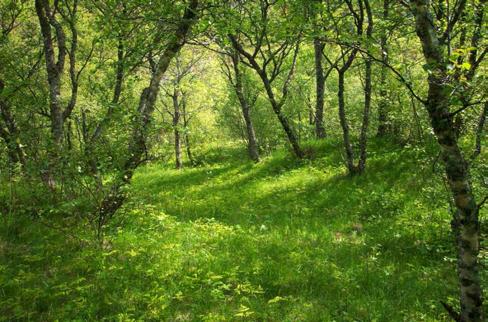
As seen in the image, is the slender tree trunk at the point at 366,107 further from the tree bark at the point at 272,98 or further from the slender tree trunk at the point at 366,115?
the tree bark at the point at 272,98

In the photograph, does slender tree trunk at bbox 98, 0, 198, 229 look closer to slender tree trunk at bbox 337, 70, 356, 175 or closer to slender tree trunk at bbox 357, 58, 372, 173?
slender tree trunk at bbox 337, 70, 356, 175

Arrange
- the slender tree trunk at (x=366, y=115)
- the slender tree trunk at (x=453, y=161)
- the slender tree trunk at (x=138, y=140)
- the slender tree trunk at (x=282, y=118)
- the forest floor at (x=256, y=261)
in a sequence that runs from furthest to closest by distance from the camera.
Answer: the slender tree trunk at (x=282, y=118) < the slender tree trunk at (x=366, y=115) < the slender tree trunk at (x=138, y=140) < the forest floor at (x=256, y=261) < the slender tree trunk at (x=453, y=161)

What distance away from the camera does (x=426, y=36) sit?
13.3 feet

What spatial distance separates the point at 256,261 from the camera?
7465 millimetres

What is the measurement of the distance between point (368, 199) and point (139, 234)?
6516 millimetres

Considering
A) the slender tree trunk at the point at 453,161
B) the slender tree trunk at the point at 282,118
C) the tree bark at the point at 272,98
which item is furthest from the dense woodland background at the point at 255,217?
the slender tree trunk at the point at 282,118

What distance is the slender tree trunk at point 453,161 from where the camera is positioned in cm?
401

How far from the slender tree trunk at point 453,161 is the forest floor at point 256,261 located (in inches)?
52.9

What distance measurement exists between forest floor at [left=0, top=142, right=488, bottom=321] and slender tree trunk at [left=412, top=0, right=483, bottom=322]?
134 centimetres

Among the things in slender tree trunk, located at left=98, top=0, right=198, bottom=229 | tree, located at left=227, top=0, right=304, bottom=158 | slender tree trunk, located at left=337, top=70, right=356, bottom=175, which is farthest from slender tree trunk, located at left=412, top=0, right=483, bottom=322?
slender tree trunk, located at left=337, top=70, right=356, bottom=175

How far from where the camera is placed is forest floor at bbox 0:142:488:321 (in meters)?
5.80

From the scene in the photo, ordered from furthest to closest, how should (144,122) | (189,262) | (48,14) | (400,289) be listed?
(48,14) < (144,122) < (189,262) < (400,289)

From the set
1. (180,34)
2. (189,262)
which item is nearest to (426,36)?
(189,262)

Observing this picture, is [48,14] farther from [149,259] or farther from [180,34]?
[149,259]
